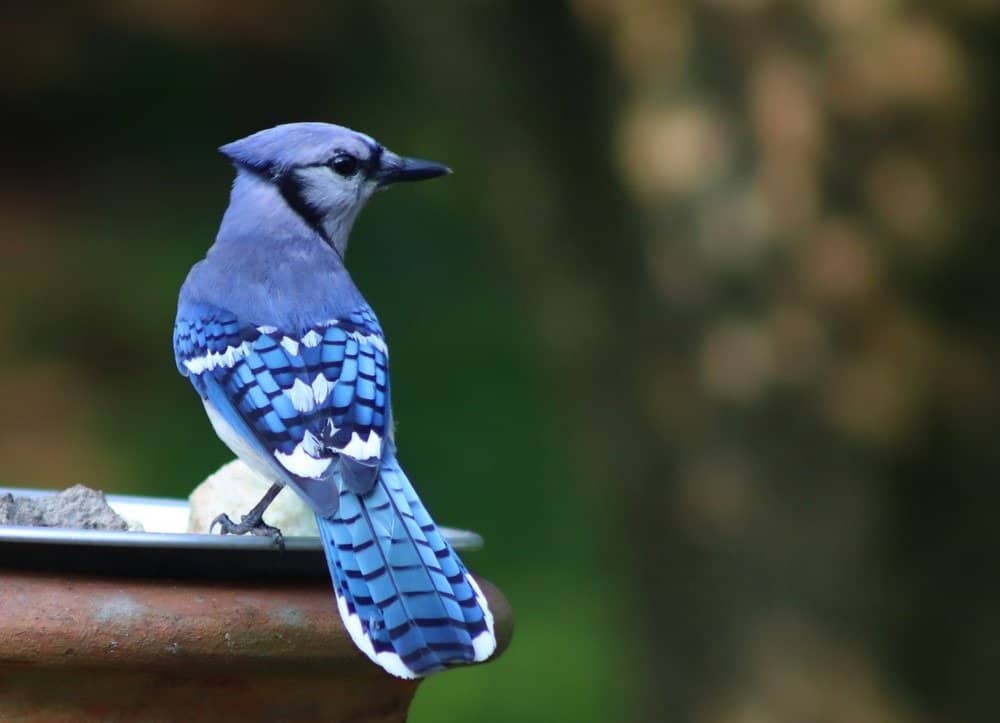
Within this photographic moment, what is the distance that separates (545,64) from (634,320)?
55 centimetres

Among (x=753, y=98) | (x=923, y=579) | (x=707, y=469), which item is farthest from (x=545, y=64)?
(x=923, y=579)

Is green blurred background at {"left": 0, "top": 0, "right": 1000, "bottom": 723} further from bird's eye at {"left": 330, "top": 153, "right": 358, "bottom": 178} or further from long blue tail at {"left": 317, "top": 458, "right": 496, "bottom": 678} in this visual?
long blue tail at {"left": 317, "top": 458, "right": 496, "bottom": 678}

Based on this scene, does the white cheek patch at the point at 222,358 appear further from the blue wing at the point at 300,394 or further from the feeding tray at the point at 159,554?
the feeding tray at the point at 159,554

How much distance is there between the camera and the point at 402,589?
1313 millimetres

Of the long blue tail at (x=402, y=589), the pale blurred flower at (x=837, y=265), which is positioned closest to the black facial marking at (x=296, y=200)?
the long blue tail at (x=402, y=589)

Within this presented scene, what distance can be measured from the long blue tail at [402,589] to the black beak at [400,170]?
616 mm

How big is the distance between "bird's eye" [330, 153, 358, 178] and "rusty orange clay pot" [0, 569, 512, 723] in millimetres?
661

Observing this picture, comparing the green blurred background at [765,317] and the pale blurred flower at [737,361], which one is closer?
the green blurred background at [765,317]

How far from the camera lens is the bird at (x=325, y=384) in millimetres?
1300

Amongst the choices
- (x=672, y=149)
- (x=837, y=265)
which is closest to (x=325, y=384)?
(x=837, y=265)

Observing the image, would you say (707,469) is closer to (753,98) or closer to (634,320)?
(634,320)

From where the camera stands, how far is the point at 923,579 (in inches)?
115

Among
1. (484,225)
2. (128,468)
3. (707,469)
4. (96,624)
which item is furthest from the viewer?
(484,225)

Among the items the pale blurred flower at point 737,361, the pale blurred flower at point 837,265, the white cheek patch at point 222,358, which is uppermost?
the white cheek patch at point 222,358
